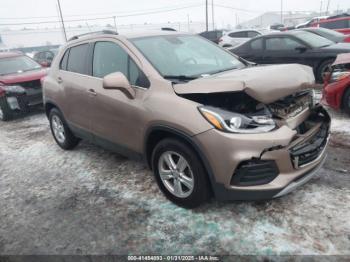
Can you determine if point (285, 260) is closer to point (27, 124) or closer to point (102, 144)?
point (102, 144)

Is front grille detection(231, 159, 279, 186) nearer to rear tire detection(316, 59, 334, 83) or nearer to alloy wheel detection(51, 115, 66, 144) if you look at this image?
alloy wheel detection(51, 115, 66, 144)

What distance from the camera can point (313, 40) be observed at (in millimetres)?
9000

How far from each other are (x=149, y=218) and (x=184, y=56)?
1.92m

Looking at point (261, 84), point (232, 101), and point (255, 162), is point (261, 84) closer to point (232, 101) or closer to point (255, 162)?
point (232, 101)

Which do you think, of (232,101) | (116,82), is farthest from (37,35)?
(232,101)

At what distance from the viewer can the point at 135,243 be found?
303 centimetres

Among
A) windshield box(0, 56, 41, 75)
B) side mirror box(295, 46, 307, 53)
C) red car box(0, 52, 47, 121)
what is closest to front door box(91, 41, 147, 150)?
red car box(0, 52, 47, 121)

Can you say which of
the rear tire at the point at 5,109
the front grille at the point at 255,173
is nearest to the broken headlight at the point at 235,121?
the front grille at the point at 255,173

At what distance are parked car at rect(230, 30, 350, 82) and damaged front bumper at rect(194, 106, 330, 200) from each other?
6.25 metres

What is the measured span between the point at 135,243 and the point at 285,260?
1.32 meters

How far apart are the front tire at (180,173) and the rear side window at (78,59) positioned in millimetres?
1902

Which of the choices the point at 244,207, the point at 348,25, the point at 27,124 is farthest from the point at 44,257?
the point at 348,25

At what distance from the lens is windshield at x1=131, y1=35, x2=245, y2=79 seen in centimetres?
363

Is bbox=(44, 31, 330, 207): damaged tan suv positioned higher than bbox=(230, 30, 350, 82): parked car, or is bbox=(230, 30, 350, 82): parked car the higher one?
bbox=(44, 31, 330, 207): damaged tan suv
